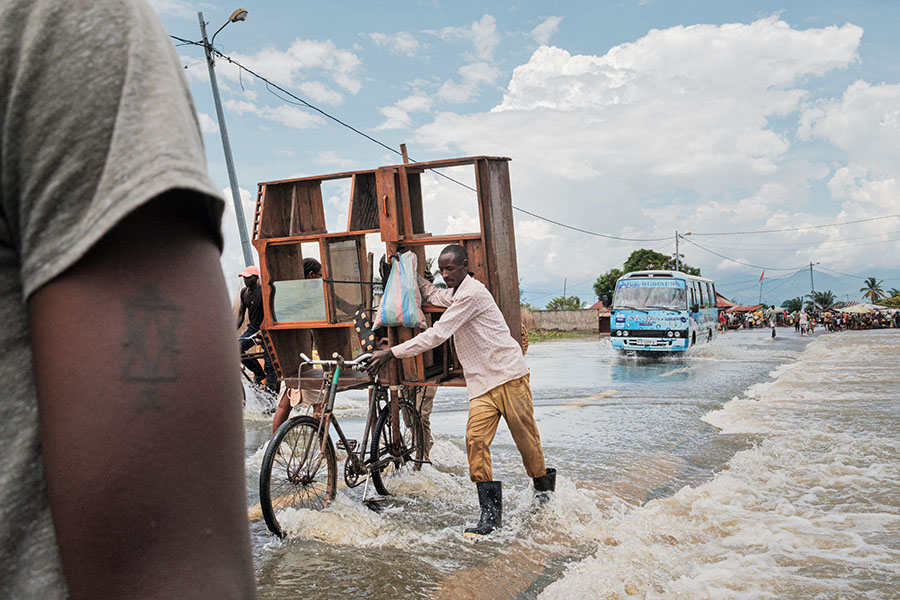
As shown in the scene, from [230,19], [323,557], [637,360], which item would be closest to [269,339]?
[323,557]

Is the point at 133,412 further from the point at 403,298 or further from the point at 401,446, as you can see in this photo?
the point at 401,446

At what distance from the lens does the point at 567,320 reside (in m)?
38.3

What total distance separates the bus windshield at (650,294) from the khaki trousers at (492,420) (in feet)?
50.5

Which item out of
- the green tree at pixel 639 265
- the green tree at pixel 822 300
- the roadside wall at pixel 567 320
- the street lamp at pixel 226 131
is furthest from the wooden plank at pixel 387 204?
the green tree at pixel 822 300

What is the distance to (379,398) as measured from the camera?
5.77m

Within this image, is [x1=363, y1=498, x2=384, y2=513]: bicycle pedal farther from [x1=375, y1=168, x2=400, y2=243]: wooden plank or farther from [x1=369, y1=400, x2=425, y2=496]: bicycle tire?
[x1=375, y1=168, x2=400, y2=243]: wooden plank

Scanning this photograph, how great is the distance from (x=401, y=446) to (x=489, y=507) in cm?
123

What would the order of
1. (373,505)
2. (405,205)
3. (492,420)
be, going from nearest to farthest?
1. (492,420)
2. (405,205)
3. (373,505)

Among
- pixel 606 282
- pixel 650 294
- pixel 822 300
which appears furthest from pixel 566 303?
pixel 822 300

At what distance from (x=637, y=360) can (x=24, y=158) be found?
20892mm

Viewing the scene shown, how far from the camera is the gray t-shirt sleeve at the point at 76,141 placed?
48 cm

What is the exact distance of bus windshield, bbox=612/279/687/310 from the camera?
64.6 feet

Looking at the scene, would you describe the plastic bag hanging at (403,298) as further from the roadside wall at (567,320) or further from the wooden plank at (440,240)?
the roadside wall at (567,320)

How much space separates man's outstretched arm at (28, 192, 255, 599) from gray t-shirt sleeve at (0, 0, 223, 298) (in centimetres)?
1
